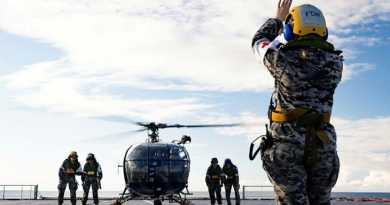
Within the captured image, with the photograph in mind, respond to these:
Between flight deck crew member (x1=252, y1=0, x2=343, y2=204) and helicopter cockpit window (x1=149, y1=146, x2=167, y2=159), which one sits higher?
helicopter cockpit window (x1=149, y1=146, x2=167, y2=159)

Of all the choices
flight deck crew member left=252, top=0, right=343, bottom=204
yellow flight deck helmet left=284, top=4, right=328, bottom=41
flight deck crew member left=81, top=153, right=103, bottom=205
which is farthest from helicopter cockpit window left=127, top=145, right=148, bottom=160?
yellow flight deck helmet left=284, top=4, right=328, bottom=41

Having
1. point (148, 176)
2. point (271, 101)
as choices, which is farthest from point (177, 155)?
point (271, 101)

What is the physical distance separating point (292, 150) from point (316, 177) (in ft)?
1.08

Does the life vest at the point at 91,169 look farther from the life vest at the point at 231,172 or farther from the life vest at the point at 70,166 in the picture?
the life vest at the point at 231,172

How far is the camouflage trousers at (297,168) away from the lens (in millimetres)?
3814

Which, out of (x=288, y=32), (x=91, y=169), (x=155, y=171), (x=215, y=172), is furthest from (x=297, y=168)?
(x=215, y=172)

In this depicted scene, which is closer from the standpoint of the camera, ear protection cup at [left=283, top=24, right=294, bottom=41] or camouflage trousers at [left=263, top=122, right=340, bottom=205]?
camouflage trousers at [left=263, top=122, right=340, bottom=205]

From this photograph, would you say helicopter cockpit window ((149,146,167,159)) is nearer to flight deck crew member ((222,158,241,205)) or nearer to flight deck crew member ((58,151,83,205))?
flight deck crew member ((58,151,83,205))

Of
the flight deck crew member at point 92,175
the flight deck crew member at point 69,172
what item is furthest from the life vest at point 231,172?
the flight deck crew member at point 69,172

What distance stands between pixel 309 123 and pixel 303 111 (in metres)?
0.11

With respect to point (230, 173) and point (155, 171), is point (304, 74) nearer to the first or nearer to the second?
point (155, 171)

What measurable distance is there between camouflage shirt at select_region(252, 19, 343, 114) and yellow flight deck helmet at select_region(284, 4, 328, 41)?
0.49 feet

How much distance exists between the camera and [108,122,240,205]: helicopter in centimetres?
1476

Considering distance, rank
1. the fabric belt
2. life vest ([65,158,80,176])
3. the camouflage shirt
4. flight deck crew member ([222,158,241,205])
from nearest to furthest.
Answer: the fabric belt < the camouflage shirt < life vest ([65,158,80,176]) < flight deck crew member ([222,158,241,205])
